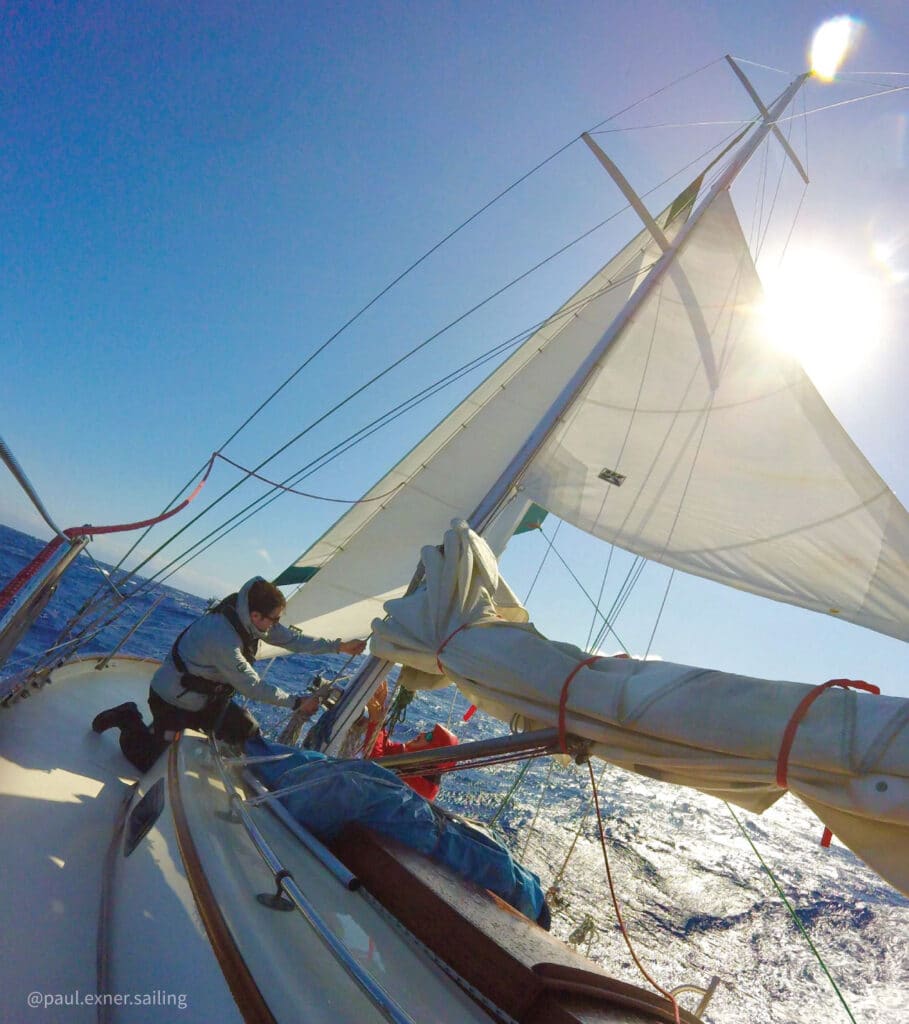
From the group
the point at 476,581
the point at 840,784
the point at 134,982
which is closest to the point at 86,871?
the point at 134,982

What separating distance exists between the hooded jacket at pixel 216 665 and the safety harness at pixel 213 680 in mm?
18

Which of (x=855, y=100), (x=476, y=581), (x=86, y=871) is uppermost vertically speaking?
(x=855, y=100)

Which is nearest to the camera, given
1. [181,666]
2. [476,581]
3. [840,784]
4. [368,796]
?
[840,784]

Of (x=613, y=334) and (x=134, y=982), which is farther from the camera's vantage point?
(x=613, y=334)

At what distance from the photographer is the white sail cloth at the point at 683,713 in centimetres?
162

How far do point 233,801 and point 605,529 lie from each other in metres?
4.67

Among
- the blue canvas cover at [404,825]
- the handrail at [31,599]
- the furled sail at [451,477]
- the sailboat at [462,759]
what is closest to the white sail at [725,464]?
the sailboat at [462,759]

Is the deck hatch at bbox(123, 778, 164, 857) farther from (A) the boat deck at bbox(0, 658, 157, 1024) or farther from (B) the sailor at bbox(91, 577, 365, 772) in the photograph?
(B) the sailor at bbox(91, 577, 365, 772)

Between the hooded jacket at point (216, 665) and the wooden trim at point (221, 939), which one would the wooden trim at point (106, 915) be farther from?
the hooded jacket at point (216, 665)

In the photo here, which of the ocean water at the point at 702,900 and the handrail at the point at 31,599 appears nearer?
the handrail at the point at 31,599

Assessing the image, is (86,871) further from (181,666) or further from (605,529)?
(605,529)

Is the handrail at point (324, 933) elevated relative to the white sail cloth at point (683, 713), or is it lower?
lower

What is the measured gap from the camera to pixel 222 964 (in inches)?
54.7

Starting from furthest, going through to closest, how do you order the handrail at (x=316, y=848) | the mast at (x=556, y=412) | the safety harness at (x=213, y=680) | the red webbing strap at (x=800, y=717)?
the mast at (x=556, y=412)
the safety harness at (x=213, y=680)
the handrail at (x=316, y=848)
the red webbing strap at (x=800, y=717)
